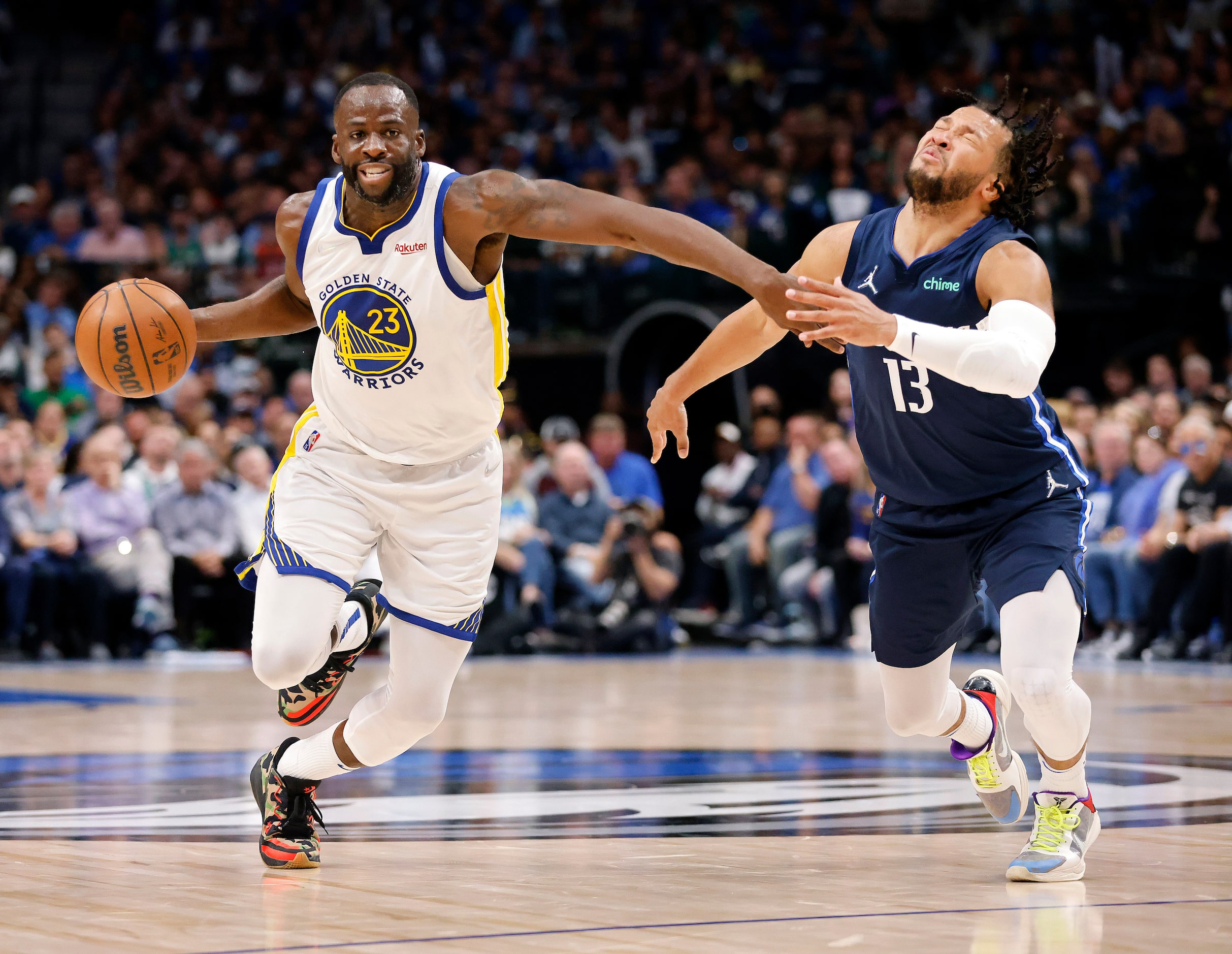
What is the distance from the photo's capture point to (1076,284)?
13.2 meters

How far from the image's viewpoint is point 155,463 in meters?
12.6

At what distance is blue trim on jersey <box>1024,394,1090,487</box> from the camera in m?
4.57

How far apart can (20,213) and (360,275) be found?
1338cm

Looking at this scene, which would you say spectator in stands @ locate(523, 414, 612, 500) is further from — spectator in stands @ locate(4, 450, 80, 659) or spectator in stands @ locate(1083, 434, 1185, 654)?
spectator in stands @ locate(1083, 434, 1185, 654)

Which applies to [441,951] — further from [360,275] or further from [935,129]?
[935,129]

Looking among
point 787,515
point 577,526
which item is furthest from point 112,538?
point 787,515

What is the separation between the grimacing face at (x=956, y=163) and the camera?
4.60m

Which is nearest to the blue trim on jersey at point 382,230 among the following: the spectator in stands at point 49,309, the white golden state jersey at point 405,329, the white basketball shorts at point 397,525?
the white golden state jersey at point 405,329

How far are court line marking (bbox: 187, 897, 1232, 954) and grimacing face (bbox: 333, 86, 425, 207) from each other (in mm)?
1989

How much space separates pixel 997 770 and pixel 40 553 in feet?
28.6

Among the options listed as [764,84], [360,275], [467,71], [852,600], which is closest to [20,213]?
[467,71]

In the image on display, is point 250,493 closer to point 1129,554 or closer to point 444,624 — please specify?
point 1129,554

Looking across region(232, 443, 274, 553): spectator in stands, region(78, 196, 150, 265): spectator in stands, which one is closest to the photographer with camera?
region(232, 443, 274, 553): spectator in stands

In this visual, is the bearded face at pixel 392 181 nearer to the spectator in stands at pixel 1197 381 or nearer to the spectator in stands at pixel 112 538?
the spectator in stands at pixel 112 538
